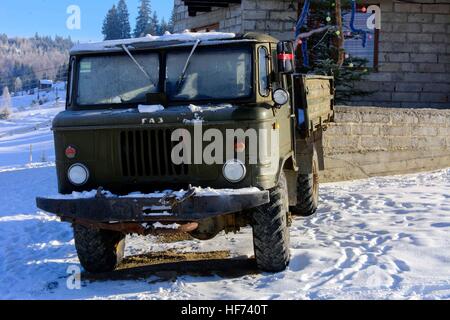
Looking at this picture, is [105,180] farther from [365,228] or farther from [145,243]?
[365,228]

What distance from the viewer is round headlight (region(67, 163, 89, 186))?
5219 mm

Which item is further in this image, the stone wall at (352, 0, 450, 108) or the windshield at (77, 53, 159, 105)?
the stone wall at (352, 0, 450, 108)

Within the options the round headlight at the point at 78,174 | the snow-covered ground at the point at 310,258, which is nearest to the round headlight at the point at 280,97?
the snow-covered ground at the point at 310,258

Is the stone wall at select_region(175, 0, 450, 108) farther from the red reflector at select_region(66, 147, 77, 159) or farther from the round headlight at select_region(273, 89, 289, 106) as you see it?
the red reflector at select_region(66, 147, 77, 159)

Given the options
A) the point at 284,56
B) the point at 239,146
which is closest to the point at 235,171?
the point at 239,146

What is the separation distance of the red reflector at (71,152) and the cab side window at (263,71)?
1.79 metres

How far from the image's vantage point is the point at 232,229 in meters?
5.42

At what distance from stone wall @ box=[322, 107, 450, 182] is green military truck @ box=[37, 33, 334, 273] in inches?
232

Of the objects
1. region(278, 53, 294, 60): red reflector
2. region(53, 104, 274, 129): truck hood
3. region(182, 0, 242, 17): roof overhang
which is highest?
region(182, 0, 242, 17): roof overhang

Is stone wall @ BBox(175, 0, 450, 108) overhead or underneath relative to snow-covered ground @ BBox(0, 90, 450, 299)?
overhead

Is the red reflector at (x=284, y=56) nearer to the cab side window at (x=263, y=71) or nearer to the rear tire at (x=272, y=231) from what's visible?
the cab side window at (x=263, y=71)

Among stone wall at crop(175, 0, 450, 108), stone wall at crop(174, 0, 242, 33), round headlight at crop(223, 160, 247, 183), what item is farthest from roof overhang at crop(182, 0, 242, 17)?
round headlight at crop(223, 160, 247, 183)

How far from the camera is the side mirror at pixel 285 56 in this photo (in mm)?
5422
